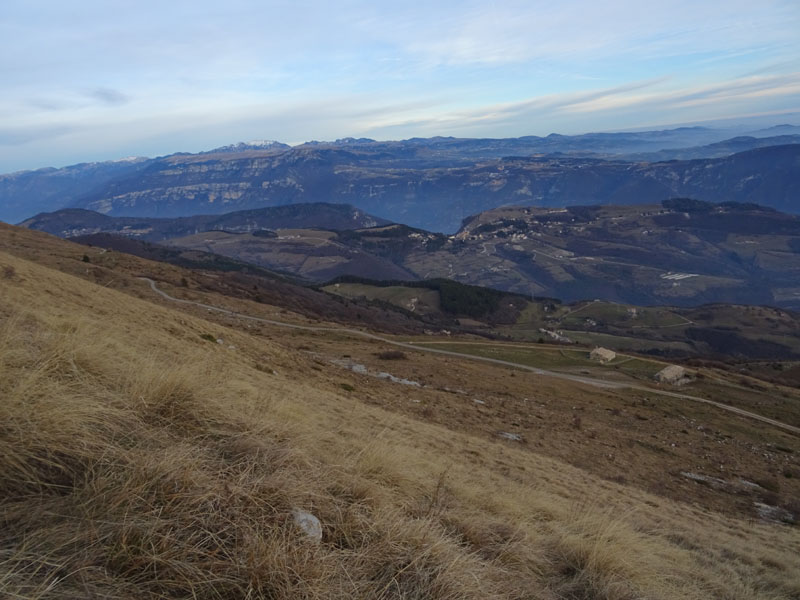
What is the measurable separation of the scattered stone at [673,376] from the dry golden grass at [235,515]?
44.6m

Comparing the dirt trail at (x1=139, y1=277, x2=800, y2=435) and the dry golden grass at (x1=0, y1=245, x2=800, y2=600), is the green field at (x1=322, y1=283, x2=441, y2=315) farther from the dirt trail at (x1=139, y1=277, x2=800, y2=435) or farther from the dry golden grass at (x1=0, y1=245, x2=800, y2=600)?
the dry golden grass at (x1=0, y1=245, x2=800, y2=600)

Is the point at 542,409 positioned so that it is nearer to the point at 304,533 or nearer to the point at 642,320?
the point at 304,533

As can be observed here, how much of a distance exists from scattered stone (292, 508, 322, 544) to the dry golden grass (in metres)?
0.07

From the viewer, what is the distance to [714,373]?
5103 centimetres

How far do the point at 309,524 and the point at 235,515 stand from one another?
2.14 feet

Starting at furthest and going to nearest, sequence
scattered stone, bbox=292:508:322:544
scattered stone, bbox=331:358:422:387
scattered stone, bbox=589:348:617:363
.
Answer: scattered stone, bbox=589:348:617:363
scattered stone, bbox=331:358:422:387
scattered stone, bbox=292:508:322:544

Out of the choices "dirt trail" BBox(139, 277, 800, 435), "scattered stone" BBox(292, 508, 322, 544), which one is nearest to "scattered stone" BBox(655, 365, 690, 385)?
→ "dirt trail" BBox(139, 277, 800, 435)

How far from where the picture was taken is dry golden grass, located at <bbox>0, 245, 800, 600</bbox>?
3.06 meters

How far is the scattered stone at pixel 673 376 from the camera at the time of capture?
154ft

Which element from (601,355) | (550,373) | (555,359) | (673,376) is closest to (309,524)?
(550,373)

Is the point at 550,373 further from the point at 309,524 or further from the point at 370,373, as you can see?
the point at 309,524

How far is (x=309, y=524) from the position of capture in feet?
12.9

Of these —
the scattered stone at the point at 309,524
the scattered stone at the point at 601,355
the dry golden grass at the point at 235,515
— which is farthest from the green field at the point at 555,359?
the scattered stone at the point at 309,524

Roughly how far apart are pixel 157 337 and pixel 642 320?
191092mm
